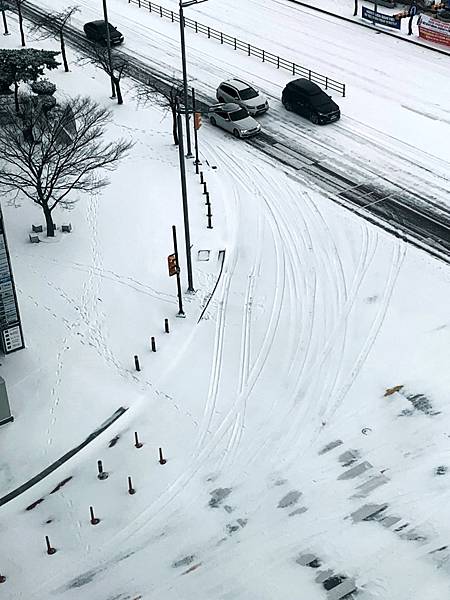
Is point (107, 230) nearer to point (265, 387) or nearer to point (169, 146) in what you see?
point (169, 146)

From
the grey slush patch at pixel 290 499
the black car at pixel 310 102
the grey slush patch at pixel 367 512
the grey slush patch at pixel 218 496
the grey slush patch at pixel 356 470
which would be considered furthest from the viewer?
the black car at pixel 310 102

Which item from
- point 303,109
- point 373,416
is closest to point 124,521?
point 373,416

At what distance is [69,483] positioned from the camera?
2289 centimetres

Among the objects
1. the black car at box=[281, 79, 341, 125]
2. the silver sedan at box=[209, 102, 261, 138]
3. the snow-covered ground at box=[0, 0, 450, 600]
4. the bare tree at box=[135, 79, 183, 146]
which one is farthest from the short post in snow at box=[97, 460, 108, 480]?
the black car at box=[281, 79, 341, 125]

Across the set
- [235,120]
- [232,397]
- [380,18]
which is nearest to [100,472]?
[232,397]

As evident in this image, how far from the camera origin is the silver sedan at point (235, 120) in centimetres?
4078

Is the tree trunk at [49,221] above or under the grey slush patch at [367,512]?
above

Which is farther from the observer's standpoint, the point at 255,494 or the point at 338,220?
the point at 338,220

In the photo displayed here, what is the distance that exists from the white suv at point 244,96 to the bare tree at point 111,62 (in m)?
5.27

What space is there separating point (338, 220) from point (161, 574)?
18.1 meters

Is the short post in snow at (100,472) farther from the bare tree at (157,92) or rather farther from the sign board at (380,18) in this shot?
the sign board at (380,18)

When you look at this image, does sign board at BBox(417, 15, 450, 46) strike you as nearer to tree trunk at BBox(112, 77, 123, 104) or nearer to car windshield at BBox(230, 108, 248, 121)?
car windshield at BBox(230, 108, 248, 121)

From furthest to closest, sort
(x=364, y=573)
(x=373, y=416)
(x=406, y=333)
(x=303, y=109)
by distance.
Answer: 1. (x=303, y=109)
2. (x=406, y=333)
3. (x=373, y=416)
4. (x=364, y=573)

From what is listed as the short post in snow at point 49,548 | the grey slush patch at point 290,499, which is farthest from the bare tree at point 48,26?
the short post in snow at point 49,548
